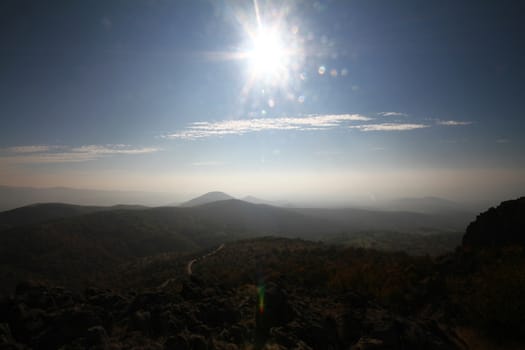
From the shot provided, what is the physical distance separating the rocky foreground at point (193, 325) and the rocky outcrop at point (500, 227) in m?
11.7

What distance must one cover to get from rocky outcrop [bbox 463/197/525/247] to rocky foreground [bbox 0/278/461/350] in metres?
11.7

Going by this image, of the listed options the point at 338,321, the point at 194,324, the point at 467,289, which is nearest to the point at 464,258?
the point at 467,289

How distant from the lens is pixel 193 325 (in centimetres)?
675

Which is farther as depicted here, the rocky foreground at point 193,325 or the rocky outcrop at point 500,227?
the rocky outcrop at point 500,227

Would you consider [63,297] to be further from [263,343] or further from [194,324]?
[263,343]

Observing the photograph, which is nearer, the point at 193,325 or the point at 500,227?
the point at 193,325

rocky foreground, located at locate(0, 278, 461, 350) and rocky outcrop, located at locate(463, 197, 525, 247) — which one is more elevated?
rocky outcrop, located at locate(463, 197, 525, 247)

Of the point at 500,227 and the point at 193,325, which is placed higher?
the point at 500,227

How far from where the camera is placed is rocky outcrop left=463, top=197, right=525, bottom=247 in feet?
45.3

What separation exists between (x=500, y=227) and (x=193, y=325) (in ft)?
60.3

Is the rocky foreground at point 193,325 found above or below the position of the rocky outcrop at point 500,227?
below

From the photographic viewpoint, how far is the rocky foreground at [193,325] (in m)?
5.53

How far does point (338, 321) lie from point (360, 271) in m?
7.70

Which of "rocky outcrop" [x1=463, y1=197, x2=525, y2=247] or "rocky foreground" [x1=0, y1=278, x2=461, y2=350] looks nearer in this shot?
"rocky foreground" [x1=0, y1=278, x2=461, y2=350]
